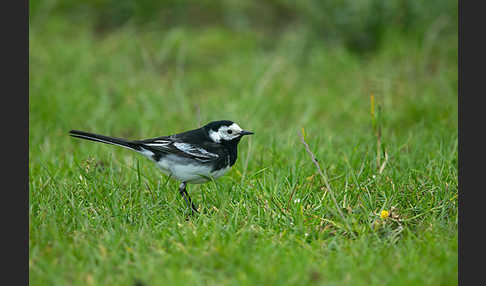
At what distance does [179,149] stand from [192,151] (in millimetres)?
130

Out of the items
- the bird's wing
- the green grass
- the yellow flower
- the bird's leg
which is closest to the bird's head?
the bird's wing

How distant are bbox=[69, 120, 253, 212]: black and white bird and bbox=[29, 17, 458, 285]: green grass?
187 mm

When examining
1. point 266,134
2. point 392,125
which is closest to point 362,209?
point 266,134

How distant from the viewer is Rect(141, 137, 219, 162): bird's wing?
15.5 ft

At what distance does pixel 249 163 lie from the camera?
17.9 ft

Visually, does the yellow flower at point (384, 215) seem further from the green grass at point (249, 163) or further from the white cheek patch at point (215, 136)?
the white cheek patch at point (215, 136)

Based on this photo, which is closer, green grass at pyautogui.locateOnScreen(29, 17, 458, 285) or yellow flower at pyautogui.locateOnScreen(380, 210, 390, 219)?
green grass at pyautogui.locateOnScreen(29, 17, 458, 285)

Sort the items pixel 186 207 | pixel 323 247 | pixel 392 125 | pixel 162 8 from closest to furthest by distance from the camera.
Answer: pixel 323 247 → pixel 186 207 → pixel 392 125 → pixel 162 8

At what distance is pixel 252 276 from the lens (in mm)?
3299

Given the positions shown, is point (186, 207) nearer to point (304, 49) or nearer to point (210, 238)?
point (210, 238)

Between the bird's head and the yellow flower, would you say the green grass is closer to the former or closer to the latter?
the yellow flower

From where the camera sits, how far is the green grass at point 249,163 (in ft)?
11.5

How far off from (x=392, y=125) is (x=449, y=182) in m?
2.20

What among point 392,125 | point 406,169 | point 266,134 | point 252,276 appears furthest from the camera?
point 392,125
